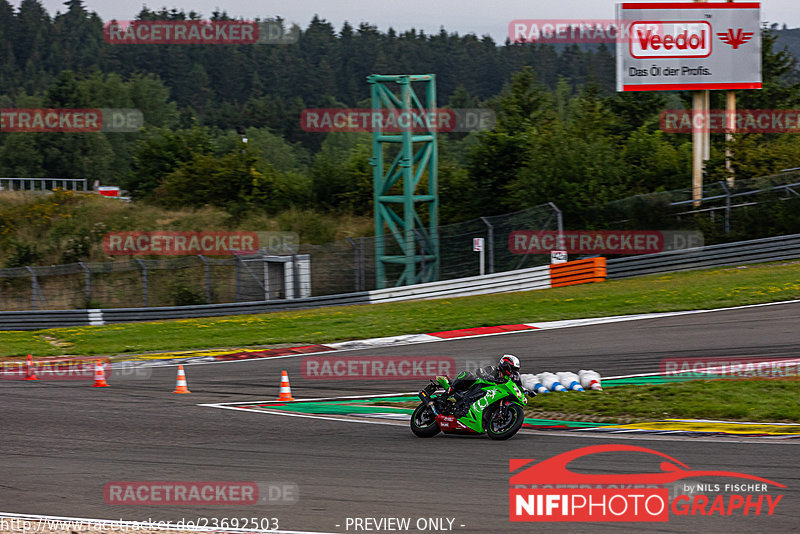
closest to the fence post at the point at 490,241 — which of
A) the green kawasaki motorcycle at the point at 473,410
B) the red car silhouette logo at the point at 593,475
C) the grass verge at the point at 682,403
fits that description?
the grass verge at the point at 682,403

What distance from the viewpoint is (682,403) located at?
1170 centimetres

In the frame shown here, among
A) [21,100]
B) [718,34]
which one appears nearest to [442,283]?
[718,34]

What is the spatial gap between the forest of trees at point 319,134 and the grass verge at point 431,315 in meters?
5.95

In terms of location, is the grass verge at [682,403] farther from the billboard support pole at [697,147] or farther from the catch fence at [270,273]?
the billboard support pole at [697,147]

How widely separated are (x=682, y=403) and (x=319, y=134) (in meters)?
110

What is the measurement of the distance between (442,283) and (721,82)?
11.8 meters

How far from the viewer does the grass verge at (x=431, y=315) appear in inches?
826

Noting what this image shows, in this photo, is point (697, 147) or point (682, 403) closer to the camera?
point (682, 403)
